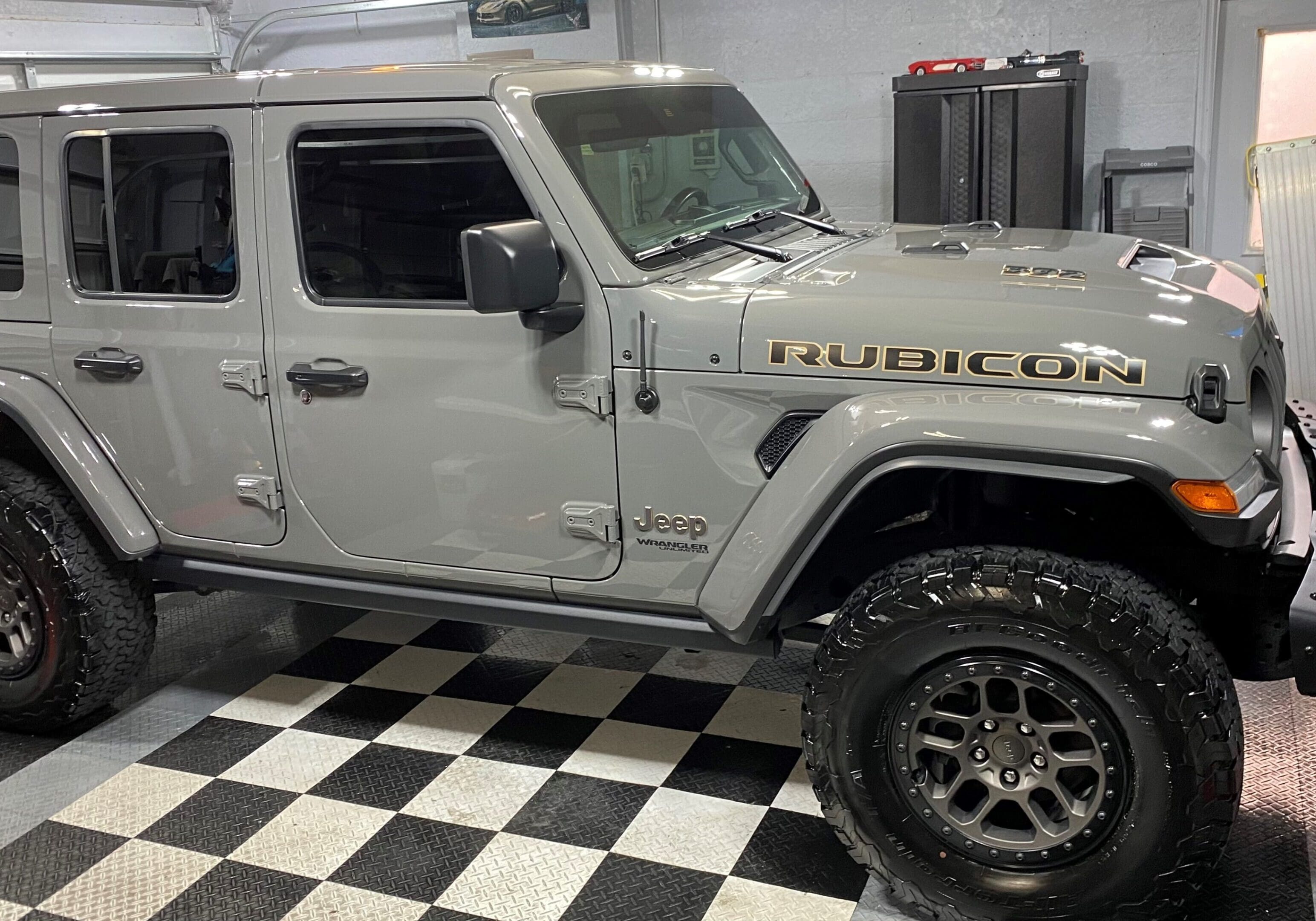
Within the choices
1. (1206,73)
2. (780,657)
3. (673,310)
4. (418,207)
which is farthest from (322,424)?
(1206,73)

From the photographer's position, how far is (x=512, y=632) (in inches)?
144

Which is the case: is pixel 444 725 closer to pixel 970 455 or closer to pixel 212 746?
pixel 212 746

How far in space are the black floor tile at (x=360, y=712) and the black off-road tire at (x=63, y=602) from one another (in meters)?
0.54

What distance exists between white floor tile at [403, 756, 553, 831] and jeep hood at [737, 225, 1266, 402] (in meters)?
1.20

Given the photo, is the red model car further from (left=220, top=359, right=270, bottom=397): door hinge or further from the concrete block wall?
(left=220, top=359, right=270, bottom=397): door hinge

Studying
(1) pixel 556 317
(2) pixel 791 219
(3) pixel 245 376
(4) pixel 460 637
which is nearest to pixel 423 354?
(1) pixel 556 317

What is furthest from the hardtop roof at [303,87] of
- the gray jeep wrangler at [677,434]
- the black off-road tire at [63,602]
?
the black off-road tire at [63,602]

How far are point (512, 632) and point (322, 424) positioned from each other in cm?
121

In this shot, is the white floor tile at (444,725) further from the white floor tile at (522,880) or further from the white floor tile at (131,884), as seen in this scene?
the white floor tile at (131,884)

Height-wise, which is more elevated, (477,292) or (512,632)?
(477,292)

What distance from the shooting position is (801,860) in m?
2.43

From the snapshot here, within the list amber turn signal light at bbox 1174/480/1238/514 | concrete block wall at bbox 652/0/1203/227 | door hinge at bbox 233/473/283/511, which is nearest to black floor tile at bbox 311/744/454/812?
door hinge at bbox 233/473/283/511

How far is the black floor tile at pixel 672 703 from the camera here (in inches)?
120

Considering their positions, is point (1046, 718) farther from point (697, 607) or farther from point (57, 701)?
point (57, 701)
